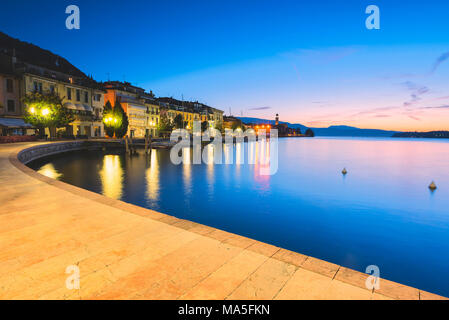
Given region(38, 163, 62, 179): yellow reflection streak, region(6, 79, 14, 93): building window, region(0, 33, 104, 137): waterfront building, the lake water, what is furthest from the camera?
region(0, 33, 104, 137): waterfront building

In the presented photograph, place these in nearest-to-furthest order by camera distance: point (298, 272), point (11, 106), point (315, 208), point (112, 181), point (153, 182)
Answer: point (298, 272), point (315, 208), point (112, 181), point (153, 182), point (11, 106)

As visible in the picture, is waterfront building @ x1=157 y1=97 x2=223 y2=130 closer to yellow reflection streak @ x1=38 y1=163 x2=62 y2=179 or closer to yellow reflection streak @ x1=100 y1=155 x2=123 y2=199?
yellow reflection streak @ x1=100 y1=155 x2=123 y2=199

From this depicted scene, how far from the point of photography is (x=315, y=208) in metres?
16.1

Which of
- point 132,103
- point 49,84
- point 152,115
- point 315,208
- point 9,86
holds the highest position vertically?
point 132,103

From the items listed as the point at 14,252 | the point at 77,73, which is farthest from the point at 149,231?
the point at 77,73

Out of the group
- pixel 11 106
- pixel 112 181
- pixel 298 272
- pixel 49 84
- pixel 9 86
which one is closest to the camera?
pixel 298 272

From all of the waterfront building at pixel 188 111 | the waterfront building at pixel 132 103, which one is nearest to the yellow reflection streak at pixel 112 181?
the waterfront building at pixel 132 103

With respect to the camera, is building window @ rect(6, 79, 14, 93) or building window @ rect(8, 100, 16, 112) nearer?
building window @ rect(6, 79, 14, 93)

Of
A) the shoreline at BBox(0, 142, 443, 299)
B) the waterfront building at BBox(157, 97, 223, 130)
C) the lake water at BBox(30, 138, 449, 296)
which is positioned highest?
the waterfront building at BBox(157, 97, 223, 130)

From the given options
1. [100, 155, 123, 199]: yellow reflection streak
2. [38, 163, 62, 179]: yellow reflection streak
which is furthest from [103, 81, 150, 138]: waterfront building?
[38, 163, 62, 179]: yellow reflection streak

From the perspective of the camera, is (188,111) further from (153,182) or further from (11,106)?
(153,182)

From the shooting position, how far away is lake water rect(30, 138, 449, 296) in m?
9.93

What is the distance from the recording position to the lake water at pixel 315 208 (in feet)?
32.6

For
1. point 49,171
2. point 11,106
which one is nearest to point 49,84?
point 11,106
